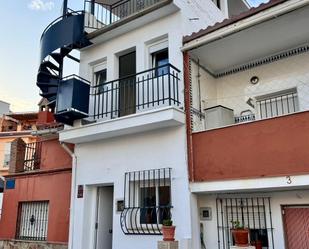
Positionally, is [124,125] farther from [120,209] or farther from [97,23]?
[97,23]

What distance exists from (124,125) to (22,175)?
236 inches

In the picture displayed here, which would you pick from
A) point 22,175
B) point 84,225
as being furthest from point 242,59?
point 22,175

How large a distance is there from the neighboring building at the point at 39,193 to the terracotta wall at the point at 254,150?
486 cm

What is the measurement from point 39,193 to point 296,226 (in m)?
8.46

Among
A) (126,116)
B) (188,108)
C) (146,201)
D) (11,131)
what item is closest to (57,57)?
(126,116)

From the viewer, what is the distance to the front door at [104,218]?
32.7 feet

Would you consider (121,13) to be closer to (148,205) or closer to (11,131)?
(148,205)

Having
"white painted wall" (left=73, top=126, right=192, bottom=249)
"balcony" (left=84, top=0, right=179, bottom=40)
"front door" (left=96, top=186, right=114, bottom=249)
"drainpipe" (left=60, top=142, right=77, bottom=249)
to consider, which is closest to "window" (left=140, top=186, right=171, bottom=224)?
"white painted wall" (left=73, top=126, right=192, bottom=249)

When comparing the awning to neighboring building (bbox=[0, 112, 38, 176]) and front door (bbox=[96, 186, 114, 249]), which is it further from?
neighboring building (bbox=[0, 112, 38, 176])

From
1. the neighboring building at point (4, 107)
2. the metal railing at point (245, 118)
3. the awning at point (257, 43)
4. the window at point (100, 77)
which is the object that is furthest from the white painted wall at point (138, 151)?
the neighboring building at point (4, 107)

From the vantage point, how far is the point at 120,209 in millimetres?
8984

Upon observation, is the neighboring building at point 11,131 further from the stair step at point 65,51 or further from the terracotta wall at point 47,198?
the stair step at point 65,51

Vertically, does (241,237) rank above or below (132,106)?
below

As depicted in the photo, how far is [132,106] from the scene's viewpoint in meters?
10.2
